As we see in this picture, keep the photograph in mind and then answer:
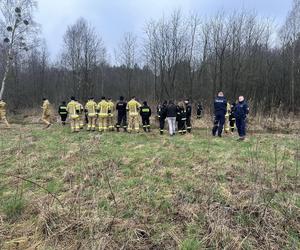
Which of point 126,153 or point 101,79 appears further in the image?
point 101,79

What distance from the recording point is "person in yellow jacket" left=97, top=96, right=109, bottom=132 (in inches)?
720

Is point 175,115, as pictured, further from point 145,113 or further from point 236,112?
point 236,112

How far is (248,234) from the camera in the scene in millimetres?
6586

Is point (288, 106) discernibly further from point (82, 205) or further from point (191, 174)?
point (82, 205)

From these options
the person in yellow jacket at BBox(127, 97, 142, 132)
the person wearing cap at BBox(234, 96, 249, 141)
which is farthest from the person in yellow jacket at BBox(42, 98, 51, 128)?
the person wearing cap at BBox(234, 96, 249, 141)

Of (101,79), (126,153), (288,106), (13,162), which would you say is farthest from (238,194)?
(101,79)

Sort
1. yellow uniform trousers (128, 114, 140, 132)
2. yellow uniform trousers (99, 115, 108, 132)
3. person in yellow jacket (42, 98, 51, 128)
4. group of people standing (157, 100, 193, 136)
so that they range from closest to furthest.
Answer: group of people standing (157, 100, 193, 136) < yellow uniform trousers (128, 114, 140, 132) < yellow uniform trousers (99, 115, 108, 132) < person in yellow jacket (42, 98, 51, 128)

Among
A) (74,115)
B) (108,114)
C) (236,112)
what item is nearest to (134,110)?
(108,114)

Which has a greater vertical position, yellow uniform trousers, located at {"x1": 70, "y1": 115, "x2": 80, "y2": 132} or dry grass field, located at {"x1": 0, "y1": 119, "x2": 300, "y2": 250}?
yellow uniform trousers, located at {"x1": 70, "y1": 115, "x2": 80, "y2": 132}

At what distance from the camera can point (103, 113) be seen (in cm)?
1833

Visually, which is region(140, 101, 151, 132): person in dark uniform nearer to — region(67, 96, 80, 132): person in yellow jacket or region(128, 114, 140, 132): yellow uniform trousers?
region(128, 114, 140, 132): yellow uniform trousers

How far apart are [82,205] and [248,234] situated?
3627mm

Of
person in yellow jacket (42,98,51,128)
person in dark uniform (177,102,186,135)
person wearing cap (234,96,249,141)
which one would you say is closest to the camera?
person wearing cap (234,96,249,141)

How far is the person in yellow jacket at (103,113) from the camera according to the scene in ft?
60.0
